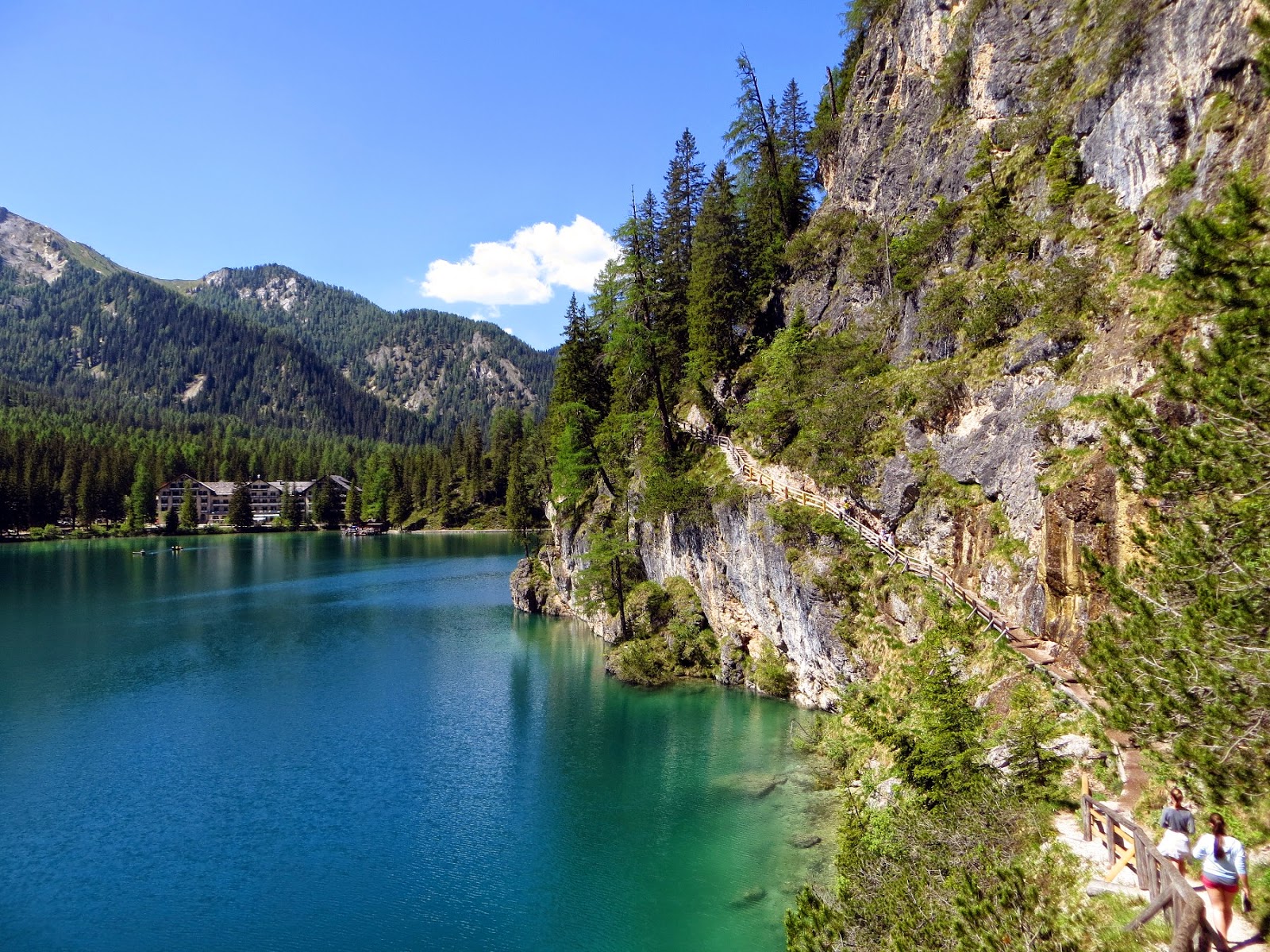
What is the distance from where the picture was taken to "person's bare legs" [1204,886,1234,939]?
9.65 meters

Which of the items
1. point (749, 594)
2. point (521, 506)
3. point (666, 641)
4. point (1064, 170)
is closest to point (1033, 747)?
point (749, 594)

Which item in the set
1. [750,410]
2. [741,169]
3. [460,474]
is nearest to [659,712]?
[750,410]

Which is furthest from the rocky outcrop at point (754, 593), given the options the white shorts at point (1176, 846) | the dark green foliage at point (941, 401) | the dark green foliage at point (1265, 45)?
the dark green foliage at point (1265, 45)

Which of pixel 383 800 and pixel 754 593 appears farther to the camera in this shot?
pixel 754 593

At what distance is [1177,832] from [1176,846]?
18 cm

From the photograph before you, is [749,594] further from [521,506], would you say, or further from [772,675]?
[521,506]

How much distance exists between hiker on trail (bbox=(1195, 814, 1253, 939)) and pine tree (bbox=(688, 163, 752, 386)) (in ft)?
125

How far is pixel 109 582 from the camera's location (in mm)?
80000

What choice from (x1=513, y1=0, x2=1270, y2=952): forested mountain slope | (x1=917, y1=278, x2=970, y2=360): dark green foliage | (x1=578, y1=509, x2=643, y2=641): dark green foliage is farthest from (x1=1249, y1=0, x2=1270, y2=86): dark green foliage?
(x1=578, y1=509, x2=643, y2=641): dark green foliage

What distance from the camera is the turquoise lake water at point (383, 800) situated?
19422 mm

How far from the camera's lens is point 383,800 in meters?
26.6

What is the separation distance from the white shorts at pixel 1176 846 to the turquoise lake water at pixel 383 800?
10145 mm

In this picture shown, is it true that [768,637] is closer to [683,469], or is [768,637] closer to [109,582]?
[683,469]

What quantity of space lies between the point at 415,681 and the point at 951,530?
30.6 metres
